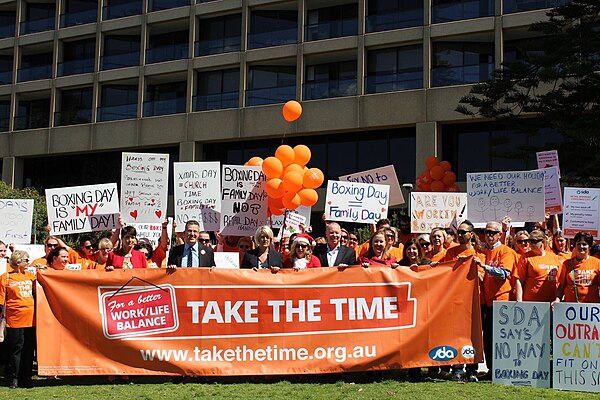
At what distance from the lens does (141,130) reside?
131ft

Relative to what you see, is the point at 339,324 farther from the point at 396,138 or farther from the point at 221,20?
the point at 221,20

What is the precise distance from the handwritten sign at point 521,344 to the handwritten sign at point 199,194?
501 centimetres

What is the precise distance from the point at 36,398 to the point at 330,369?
316 centimetres

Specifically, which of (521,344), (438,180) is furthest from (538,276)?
(438,180)

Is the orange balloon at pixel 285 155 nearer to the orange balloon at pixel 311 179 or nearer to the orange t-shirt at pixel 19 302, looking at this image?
the orange balloon at pixel 311 179

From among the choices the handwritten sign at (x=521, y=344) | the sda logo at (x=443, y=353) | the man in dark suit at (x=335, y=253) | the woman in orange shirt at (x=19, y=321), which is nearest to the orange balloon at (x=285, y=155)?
the man in dark suit at (x=335, y=253)

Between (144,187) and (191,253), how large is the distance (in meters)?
3.19

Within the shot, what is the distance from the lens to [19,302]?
9445 mm

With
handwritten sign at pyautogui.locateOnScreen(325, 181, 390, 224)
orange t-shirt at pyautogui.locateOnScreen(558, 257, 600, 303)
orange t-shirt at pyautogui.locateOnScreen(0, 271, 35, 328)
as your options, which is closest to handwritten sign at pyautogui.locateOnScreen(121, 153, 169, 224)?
handwritten sign at pyautogui.locateOnScreen(325, 181, 390, 224)

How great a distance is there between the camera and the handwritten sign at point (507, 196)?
38.0ft

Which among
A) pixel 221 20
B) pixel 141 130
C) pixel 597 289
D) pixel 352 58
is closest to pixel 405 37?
pixel 352 58

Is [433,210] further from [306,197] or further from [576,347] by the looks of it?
[576,347]

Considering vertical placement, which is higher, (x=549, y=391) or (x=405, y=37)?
(x=405, y=37)

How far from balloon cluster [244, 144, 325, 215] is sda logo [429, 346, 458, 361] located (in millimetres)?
5051
